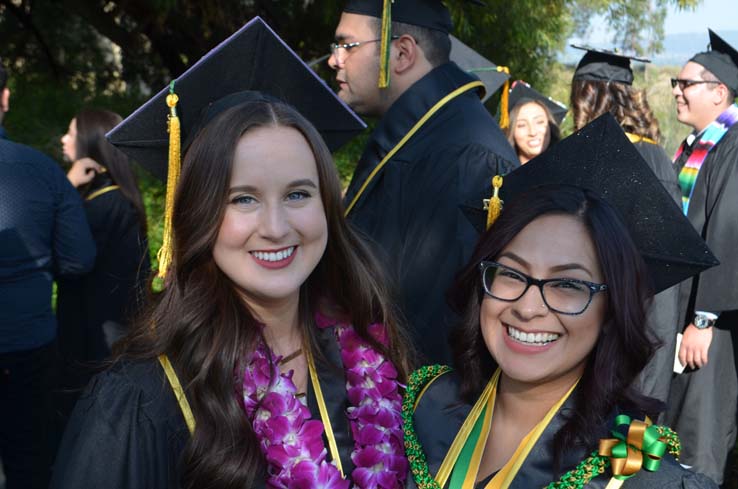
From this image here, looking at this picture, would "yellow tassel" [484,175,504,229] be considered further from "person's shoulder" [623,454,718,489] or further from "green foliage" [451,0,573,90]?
"green foliage" [451,0,573,90]

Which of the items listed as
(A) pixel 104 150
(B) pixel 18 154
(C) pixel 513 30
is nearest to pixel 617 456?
(B) pixel 18 154

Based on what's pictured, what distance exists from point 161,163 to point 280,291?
1.89 feet

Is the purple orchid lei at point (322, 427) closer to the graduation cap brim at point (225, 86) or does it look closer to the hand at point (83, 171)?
the graduation cap brim at point (225, 86)

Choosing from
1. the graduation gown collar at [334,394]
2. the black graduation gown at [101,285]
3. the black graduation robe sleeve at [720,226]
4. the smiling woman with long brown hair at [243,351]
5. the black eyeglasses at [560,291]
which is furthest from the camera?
the black graduation gown at [101,285]

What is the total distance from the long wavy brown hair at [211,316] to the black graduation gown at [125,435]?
37mm

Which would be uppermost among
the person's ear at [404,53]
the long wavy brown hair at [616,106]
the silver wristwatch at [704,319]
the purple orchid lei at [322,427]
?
the person's ear at [404,53]

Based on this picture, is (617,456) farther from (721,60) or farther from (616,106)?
(721,60)

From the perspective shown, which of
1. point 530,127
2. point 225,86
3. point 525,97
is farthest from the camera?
point 525,97

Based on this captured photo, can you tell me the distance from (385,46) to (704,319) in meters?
2.16

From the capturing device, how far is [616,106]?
4.45 metres

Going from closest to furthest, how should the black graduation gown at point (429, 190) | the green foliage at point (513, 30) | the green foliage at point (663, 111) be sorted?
the black graduation gown at point (429, 190) < the green foliage at point (513, 30) < the green foliage at point (663, 111)

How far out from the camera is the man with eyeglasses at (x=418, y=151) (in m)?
2.84

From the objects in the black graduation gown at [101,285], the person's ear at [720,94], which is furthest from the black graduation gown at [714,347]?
the black graduation gown at [101,285]

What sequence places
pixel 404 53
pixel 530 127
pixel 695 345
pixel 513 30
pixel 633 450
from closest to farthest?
pixel 633 450
pixel 404 53
pixel 695 345
pixel 530 127
pixel 513 30
